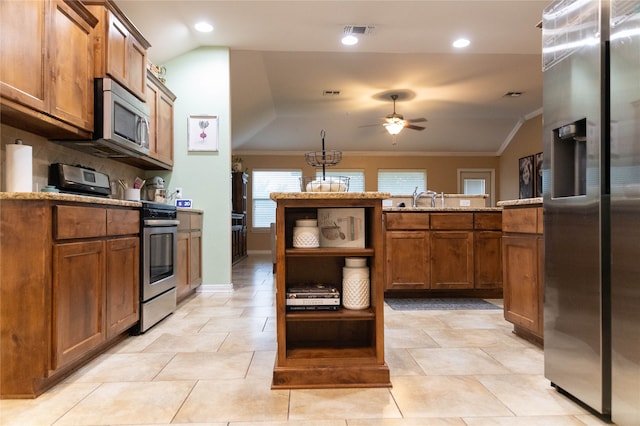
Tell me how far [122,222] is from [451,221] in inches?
111

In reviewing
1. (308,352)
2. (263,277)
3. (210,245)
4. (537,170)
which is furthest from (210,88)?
(537,170)

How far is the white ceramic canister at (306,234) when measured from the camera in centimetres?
183

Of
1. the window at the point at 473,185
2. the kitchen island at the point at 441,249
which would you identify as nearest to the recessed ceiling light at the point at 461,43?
the kitchen island at the point at 441,249

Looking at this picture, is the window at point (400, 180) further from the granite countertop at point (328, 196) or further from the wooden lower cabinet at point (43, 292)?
the wooden lower cabinet at point (43, 292)

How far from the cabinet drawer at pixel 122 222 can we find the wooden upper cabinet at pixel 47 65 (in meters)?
0.61

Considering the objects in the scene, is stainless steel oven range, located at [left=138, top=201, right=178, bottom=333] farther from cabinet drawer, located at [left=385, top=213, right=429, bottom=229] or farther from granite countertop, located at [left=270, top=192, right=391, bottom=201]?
cabinet drawer, located at [left=385, top=213, right=429, bottom=229]

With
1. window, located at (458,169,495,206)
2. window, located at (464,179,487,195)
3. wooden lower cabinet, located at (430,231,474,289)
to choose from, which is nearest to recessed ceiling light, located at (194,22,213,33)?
wooden lower cabinet, located at (430,231,474,289)

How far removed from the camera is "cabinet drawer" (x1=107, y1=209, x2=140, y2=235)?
2.20 meters

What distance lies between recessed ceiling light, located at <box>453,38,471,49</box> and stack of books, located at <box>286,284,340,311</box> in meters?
3.52

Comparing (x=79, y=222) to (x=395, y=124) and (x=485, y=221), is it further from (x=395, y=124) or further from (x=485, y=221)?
(x=395, y=124)

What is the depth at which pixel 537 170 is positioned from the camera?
7.65 m

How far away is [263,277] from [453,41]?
3.78 metres

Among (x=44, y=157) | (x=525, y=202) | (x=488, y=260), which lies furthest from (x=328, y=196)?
(x=488, y=260)

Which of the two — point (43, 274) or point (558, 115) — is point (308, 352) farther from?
point (558, 115)
